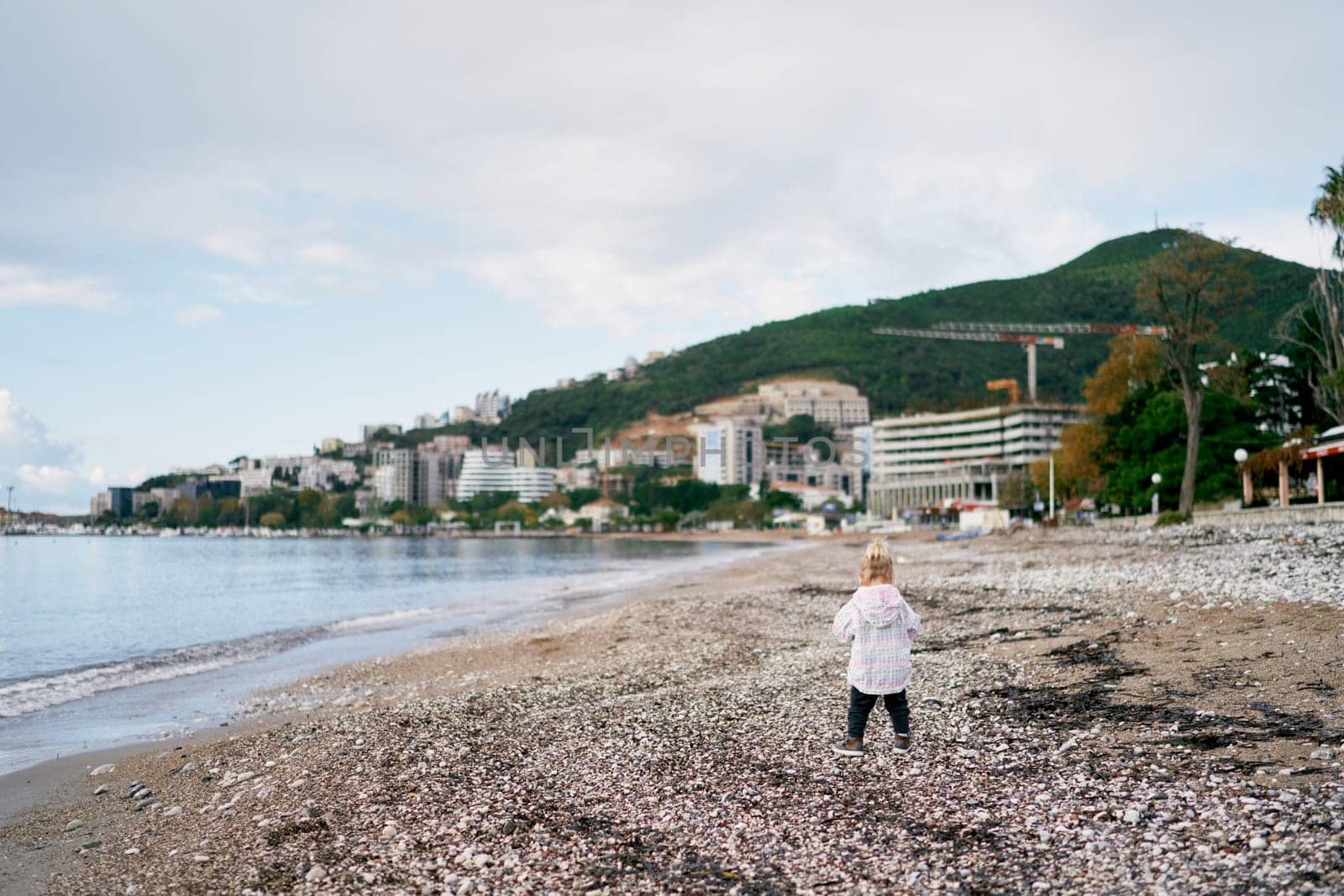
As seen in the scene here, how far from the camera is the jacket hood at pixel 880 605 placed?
8305mm

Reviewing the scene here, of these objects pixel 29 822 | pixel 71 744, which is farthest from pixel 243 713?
pixel 29 822

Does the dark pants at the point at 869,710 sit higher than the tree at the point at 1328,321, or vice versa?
the tree at the point at 1328,321

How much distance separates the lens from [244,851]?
6.92 m

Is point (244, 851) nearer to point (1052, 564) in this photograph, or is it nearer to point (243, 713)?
point (243, 713)

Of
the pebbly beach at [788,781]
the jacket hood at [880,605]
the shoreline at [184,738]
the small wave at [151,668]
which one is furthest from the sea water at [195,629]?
the jacket hood at [880,605]

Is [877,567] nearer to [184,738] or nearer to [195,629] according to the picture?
[184,738]

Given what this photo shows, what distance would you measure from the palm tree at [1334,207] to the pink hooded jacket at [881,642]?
3231 cm

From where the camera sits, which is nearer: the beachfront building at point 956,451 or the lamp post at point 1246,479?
the lamp post at point 1246,479

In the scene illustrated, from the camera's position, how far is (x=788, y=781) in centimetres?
745

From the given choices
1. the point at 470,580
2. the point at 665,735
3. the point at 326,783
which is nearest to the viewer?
the point at 326,783

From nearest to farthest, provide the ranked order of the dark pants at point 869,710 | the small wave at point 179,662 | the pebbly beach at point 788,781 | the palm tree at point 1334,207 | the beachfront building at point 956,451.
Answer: the pebbly beach at point 788,781
the dark pants at point 869,710
the small wave at point 179,662
the palm tree at point 1334,207
the beachfront building at point 956,451

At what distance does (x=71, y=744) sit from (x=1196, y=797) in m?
13.3

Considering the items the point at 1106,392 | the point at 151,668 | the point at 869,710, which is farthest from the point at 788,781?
the point at 1106,392

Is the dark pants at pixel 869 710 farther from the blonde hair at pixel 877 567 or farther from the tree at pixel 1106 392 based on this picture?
the tree at pixel 1106 392
